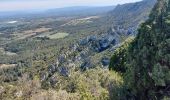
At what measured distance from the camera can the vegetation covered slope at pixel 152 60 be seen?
131 feet

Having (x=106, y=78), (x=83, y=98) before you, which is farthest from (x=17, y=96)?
(x=106, y=78)

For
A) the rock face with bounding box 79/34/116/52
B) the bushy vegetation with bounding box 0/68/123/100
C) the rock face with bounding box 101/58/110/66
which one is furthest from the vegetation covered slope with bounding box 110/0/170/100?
the rock face with bounding box 79/34/116/52

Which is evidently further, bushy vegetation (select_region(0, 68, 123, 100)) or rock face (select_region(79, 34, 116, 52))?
rock face (select_region(79, 34, 116, 52))

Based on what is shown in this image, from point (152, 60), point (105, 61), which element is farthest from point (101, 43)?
point (152, 60)

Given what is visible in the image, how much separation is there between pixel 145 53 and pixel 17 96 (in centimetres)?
2527

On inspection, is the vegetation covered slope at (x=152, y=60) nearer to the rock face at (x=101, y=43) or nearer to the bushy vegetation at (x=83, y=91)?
the bushy vegetation at (x=83, y=91)

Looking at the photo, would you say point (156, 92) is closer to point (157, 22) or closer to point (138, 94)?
point (138, 94)

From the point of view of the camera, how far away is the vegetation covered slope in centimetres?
3997

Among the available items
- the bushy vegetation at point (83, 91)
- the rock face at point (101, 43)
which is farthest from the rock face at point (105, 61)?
the bushy vegetation at point (83, 91)

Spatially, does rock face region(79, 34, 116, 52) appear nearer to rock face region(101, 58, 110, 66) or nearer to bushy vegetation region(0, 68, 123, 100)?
rock face region(101, 58, 110, 66)

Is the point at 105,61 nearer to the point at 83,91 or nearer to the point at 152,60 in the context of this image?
the point at 83,91

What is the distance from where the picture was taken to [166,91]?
40.8m

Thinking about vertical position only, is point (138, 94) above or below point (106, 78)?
above

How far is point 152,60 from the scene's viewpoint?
41812 mm
